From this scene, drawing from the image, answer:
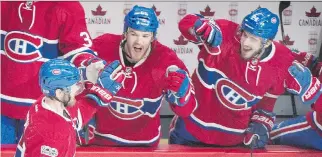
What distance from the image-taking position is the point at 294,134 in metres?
2.60

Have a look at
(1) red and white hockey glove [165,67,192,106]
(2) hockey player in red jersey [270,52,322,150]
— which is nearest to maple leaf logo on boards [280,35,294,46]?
(2) hockey player in red jersey [270,52,322,150]

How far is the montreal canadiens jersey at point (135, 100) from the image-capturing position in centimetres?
242

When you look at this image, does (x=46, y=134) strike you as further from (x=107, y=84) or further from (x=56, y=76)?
(x=107, y=84)

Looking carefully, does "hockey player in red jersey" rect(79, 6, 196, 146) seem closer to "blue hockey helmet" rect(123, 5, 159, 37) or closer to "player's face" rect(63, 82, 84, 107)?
"blue hockey helmet" rect(123, 5, 159, 37)

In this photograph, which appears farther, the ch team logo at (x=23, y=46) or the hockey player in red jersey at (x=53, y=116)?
the ch team logo at (x=23, y=46)

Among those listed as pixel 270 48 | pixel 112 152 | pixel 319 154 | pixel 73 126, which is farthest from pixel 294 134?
pixel 73 126

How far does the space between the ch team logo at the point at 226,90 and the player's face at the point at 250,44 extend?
154 mm

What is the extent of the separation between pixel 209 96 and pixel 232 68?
0.13 meters

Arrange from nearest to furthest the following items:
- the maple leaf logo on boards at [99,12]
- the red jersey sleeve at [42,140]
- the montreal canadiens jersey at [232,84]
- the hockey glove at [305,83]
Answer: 1. the red jersey sleeve at [42,140]
2. the hockey glove at [305,83]
3. the montreal canadiens jersey at [232,84]
4. the maple leaf logo on boards at [99,12]

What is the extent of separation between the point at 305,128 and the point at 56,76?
1024 millimetres

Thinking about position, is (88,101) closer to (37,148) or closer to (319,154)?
(37,148)

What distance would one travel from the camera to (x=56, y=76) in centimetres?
197

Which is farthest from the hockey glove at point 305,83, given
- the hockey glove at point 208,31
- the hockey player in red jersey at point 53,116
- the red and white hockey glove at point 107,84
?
the hockey player in red jersey at point 53,116

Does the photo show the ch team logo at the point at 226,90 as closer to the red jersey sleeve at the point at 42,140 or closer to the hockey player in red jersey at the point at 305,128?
the hockey player in red jersey at the point at 305,128
